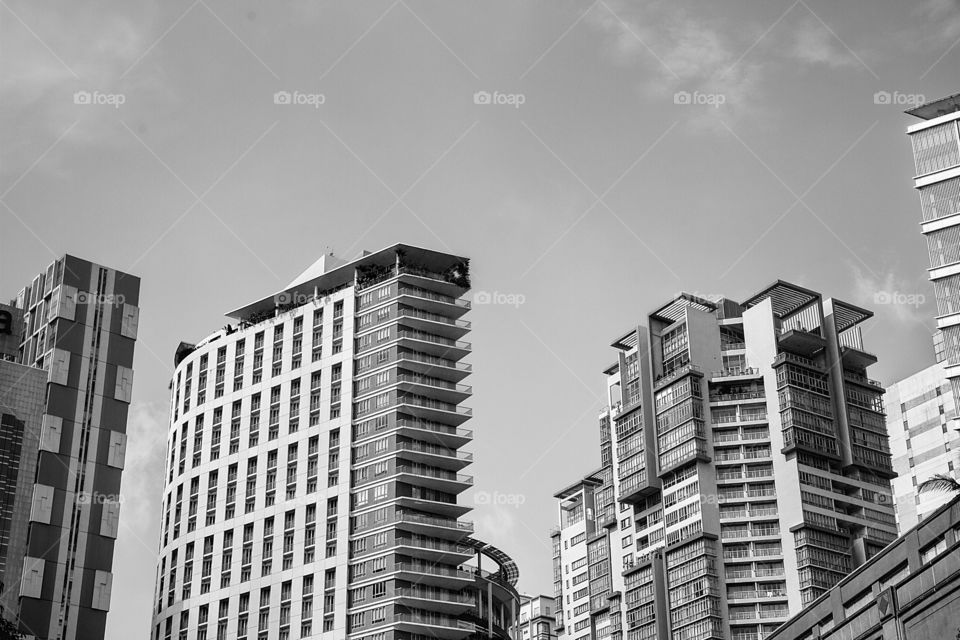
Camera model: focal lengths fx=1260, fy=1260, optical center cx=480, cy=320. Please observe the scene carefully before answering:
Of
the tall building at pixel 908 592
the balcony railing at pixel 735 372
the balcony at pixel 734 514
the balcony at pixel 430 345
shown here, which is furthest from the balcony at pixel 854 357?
the tall building at pixel 908 592

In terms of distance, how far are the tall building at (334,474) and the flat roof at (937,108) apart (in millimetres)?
68474

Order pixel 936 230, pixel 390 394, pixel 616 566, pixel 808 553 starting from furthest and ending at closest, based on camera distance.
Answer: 1. pixel 616 566
2. pixel 390 394
3. pixel 808 553
4. pixel 936 230

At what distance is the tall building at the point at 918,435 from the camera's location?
150m

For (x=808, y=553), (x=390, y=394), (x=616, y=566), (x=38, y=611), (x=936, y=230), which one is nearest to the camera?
(x=936, y=230)

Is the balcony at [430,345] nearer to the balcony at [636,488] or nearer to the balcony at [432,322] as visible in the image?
the balcony at [432,322]

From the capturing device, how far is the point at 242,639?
130 meters

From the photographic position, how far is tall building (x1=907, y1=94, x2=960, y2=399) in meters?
69.9

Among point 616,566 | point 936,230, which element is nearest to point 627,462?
point 616,566

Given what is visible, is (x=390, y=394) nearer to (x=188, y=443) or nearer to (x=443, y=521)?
(x=443, y=521)

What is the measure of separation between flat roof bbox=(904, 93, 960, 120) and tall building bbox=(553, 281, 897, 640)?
58.4 metres

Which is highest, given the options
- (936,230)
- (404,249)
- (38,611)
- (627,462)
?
(404,249)

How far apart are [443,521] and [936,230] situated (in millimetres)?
70841

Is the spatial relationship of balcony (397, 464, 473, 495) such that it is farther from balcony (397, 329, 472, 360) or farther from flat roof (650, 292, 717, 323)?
flat roof (650, 292, 717, 323)

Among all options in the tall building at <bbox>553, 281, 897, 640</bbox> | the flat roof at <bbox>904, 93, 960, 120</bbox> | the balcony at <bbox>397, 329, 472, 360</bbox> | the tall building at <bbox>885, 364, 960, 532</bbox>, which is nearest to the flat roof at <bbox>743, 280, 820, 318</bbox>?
the tall building at <bbox>553, 281, 897, 640</bbox>
